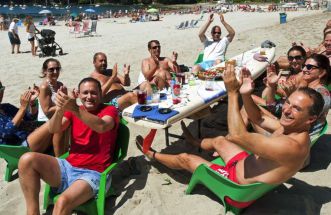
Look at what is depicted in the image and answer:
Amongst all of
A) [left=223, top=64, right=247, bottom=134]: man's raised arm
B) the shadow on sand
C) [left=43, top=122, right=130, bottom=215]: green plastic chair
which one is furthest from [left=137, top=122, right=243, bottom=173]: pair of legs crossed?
[left=223, top=64, right=247, bottom=134]: man's raised arm

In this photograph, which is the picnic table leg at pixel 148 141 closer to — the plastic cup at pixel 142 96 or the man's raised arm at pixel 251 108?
the plastic cup at pixel 142 96

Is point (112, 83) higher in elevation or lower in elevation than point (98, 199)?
higher

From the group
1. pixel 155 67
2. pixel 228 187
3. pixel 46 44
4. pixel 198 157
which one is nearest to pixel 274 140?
pixel 228 187

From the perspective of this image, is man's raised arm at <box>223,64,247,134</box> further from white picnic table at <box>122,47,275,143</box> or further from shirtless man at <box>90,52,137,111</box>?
shirtless man at <box>90,52,137,111</box>

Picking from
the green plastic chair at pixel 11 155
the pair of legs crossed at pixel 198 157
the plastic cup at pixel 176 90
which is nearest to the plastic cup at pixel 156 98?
the plastic cup at pixel 176 90

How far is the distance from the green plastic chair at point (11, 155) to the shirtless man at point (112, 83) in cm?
157

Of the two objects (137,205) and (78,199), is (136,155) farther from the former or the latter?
(78,199)

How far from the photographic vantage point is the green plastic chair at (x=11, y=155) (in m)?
3.50

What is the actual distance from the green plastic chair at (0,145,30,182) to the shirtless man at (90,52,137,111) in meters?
1.57

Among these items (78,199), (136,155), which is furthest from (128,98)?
(78,199)

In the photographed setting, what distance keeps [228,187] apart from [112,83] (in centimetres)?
282

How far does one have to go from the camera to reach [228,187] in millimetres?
2797

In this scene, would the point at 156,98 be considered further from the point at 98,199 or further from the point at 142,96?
the point at 98,199

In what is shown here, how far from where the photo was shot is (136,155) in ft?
14.0
